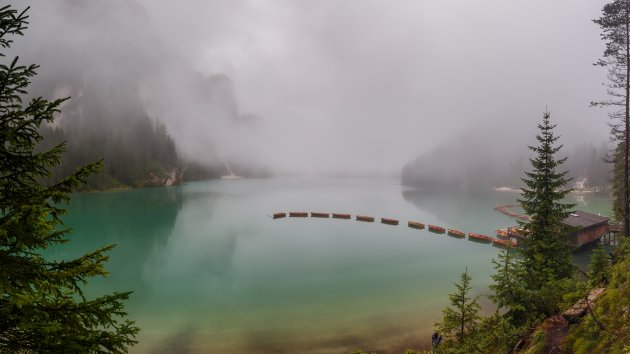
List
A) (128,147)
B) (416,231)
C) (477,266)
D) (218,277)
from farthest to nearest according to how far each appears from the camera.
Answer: (128,147) → (416,231) → (477,266) → (218,277)

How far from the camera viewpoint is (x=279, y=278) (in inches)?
1363

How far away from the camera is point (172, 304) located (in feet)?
90.6

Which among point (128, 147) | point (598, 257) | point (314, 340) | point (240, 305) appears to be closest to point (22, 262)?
point (314, 340)

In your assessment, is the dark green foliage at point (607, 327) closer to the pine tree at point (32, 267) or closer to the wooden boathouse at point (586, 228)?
the pine tree at point (32, 267)

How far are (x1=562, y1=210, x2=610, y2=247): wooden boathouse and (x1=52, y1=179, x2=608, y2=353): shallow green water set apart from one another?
10.9m

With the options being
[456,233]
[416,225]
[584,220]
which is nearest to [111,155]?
[416,225]

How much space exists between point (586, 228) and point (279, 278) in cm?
4121

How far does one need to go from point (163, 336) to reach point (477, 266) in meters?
37.8

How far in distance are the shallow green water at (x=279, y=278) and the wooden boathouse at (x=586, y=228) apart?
10.9 m

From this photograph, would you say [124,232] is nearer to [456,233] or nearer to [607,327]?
[456,233]

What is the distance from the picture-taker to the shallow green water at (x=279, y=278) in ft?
70.4

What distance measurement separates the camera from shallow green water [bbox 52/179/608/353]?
21.5m

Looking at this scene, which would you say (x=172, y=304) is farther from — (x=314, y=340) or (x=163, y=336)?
(x=314, y=340)

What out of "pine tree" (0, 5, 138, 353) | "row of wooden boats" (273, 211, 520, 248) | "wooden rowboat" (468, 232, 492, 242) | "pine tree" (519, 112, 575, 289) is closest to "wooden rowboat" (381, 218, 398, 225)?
"row of wooden boats" (273, 211, 520, 248)
